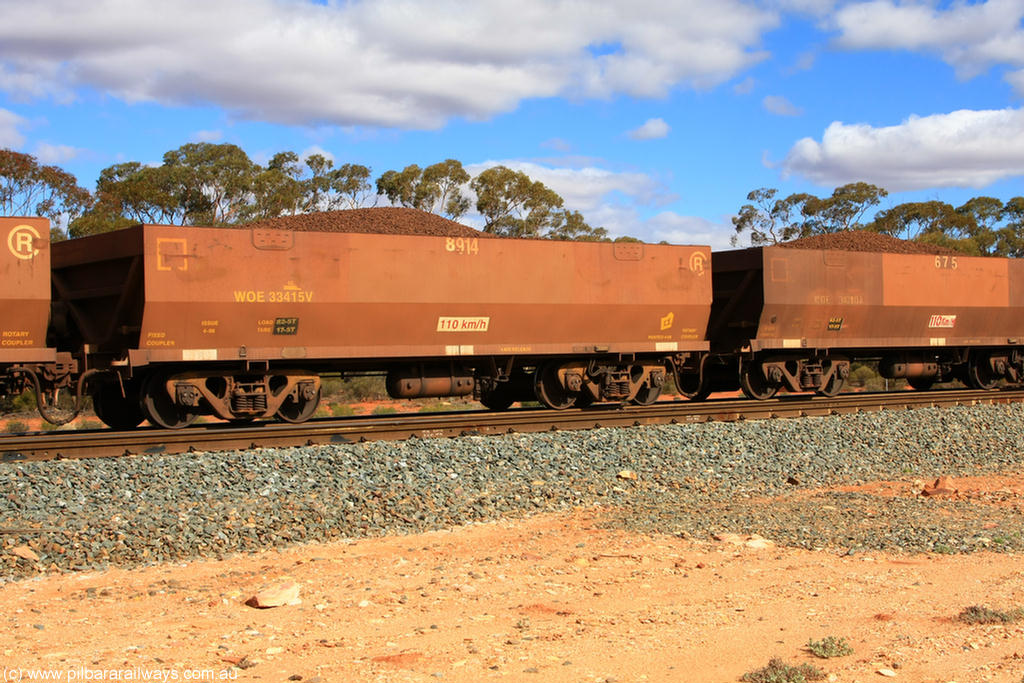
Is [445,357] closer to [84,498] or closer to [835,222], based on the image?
[84,498]

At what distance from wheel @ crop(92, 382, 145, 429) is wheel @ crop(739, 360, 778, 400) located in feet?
35.8

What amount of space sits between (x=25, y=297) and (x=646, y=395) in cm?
1025

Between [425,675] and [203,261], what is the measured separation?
9.13m

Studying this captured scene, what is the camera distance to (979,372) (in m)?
22.4

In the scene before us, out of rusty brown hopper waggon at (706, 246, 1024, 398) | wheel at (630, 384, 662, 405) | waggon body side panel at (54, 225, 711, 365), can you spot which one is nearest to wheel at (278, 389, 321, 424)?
waggon body side panel at (54, 225, 711, 365)

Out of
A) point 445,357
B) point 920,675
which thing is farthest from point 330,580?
point 445,357

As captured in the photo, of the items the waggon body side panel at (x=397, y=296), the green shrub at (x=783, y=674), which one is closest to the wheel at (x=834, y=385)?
the waggon body side panel at (x=397, y=296)

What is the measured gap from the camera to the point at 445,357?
1527 centimetres

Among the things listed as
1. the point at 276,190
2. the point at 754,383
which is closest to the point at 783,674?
the point at 754,383

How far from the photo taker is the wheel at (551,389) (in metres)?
16.5

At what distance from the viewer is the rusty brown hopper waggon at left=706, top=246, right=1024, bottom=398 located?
18500 mm

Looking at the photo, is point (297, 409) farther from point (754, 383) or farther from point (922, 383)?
point (922, 383)

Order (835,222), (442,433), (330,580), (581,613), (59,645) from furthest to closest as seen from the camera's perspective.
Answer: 1. (835,222)
2. (442,433)
3. (330,580)
4. (581,613)
5. (59,645)

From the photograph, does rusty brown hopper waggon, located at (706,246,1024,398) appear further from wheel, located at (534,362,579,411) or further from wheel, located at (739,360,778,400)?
wheel, located at (534,362,579,411)
